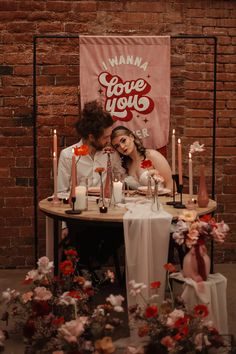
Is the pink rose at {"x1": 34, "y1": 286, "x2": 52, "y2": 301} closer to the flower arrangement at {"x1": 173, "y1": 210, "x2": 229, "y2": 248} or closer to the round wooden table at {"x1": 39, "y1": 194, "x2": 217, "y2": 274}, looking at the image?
the round wooden table at {"x1": 39, "y1": 194, "x2": 217, "y2": 274}

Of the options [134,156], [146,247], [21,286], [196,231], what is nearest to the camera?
[196,231]

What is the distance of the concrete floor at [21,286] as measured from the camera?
10.3 ft

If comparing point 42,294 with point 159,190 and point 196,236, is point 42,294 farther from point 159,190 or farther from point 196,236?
point 159,190

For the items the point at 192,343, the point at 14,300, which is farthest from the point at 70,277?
the point at 192,343

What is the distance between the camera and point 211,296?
3.01m

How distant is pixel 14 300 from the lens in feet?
10.8

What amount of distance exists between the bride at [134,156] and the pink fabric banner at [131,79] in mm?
208

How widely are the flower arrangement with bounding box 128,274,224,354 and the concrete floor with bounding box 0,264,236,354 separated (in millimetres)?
339

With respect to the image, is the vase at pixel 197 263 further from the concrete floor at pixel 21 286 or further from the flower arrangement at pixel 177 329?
the concrete floor at pixel 21 286

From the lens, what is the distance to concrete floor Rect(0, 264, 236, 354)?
10.3ft

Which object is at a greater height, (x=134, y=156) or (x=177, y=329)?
(x=134, y=156)

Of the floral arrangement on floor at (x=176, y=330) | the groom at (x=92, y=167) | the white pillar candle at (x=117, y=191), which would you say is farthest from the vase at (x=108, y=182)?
the floral arrangement on floor at (x=176, y=330)

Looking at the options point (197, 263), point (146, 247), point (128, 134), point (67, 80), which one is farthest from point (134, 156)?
point (197, 263)

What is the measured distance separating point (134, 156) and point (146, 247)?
1.41 m
